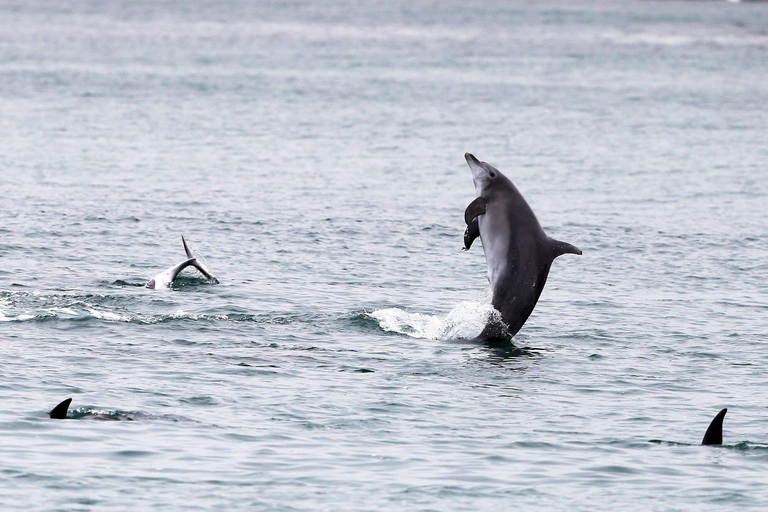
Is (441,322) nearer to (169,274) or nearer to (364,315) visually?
(364,315)

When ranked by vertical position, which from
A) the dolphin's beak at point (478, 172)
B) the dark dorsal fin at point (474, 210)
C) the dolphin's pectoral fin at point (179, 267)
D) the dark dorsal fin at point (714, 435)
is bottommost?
the dark dorsal fin at point (714, 435)

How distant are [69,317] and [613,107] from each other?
5488 centimetres

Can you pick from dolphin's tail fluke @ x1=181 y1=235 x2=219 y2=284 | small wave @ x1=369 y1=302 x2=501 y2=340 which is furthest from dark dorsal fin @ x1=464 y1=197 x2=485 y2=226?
dolphin's tail fluke @ x1=181 y1=235 x2=219 y2=284

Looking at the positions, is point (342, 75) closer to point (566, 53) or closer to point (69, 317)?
point (566, 53)

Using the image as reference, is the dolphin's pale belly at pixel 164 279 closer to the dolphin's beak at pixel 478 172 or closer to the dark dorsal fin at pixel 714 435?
the dolphin's beak at pixel 478 172

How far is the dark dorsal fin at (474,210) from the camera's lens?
907 inches

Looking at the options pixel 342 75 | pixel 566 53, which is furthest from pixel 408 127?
pixel 566 53

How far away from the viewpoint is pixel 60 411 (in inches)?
740

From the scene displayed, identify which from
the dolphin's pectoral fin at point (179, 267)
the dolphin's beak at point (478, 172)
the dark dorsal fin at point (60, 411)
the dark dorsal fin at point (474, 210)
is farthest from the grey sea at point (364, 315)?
the dolphin's beak at point (478, 172)

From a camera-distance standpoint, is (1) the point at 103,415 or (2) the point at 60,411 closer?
(2) the point at 60,411

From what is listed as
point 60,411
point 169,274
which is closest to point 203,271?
point 169,274

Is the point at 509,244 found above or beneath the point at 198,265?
above

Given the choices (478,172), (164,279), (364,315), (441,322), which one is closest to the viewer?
(478,172)

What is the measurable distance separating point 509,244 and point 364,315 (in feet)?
12.8
